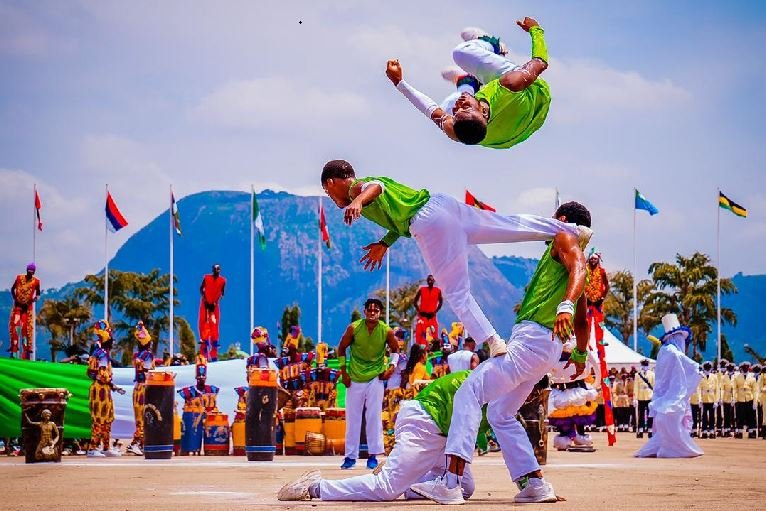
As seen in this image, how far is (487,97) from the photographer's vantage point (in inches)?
303

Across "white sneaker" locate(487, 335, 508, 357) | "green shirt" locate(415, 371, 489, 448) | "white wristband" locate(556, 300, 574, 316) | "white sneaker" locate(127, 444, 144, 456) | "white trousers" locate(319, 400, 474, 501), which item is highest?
"white wristband" locate(556, 300, 574, 316)

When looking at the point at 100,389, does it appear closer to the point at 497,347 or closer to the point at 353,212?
the point at 497,347

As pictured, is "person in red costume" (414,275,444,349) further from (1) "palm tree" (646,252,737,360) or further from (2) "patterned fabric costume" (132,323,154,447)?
(1) "palm tree" (646,252,737,360)

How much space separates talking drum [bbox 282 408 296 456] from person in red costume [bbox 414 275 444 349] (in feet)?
22.8

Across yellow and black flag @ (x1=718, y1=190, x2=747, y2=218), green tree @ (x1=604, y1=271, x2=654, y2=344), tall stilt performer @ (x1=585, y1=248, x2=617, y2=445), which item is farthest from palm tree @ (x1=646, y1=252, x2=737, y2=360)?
tall stilt performer @ (x1=585, y1=248, x2=617, y2=445)

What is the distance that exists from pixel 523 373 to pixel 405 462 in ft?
3.14

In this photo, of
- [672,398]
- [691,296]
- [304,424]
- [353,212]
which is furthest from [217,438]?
[691,296]

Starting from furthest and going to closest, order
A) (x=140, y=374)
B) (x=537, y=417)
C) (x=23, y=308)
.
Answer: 1. (x=23, y=308)
2. (x=140, y=374)
3. (x=537, y=417)

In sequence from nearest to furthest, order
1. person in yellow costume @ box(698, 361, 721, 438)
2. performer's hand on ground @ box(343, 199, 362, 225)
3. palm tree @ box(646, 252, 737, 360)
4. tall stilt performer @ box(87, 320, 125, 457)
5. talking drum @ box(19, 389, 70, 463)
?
performer's hand on ground @ box(343, 199, 362, 225) < talking drum @ box(19, 389, 70, 463) < tall stilt performer @ box(87, 320, 125, 457) < person in yellow costume @ box(698, 361, 721, 438) < palm tree @ box(646, 252, 737, 360)

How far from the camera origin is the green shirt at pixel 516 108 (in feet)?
25.4

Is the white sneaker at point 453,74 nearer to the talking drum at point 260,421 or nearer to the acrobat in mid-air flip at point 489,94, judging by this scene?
the acrobat in mid-air flip at point 489,94

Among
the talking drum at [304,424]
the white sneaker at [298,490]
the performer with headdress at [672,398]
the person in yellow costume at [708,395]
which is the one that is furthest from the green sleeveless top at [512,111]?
the person in yellow costume at [708,395]

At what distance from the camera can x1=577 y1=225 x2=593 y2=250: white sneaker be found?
26.1ft

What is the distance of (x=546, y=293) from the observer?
25.9ft
